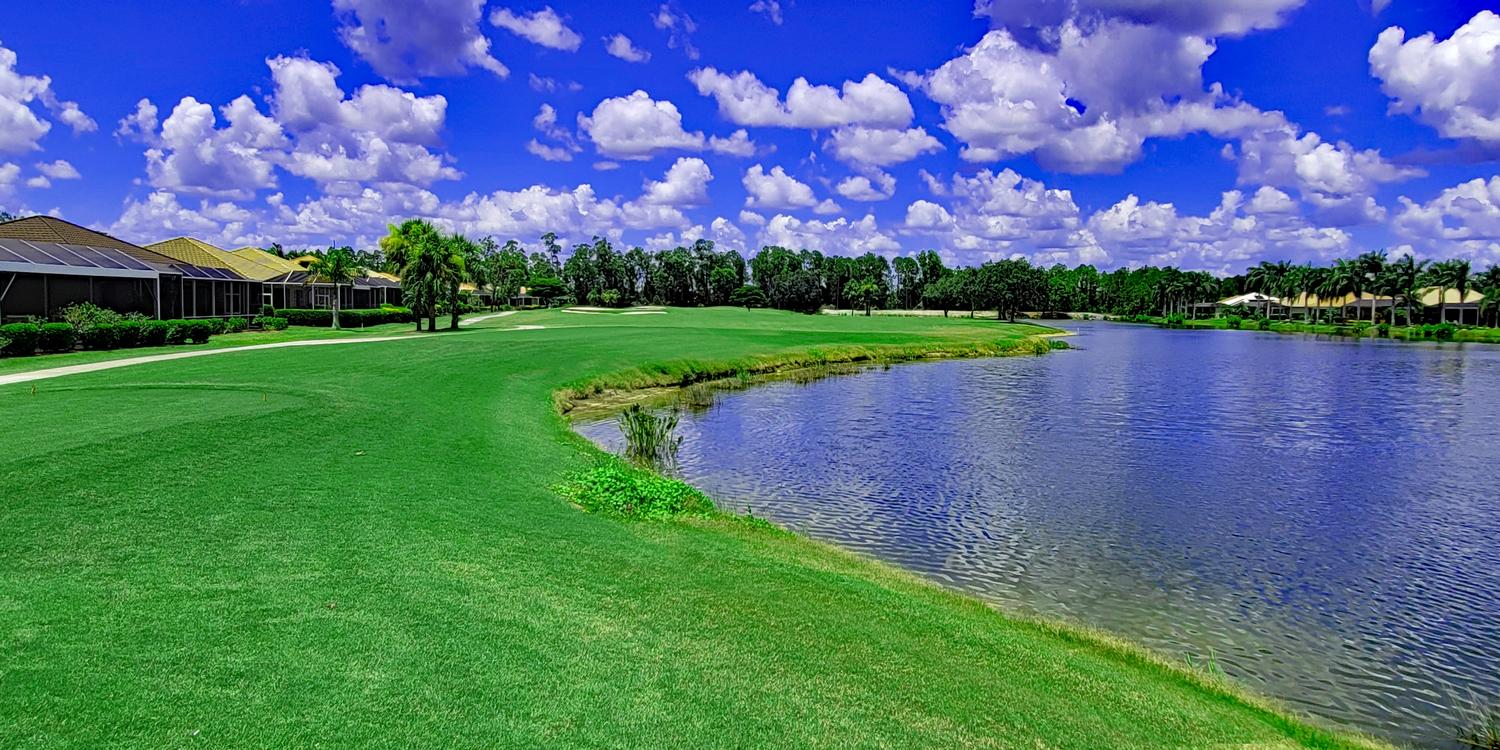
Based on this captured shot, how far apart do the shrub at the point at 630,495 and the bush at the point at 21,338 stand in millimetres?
23588

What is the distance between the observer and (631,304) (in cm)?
13125

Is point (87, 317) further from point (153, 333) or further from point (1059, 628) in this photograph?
point (1059, 628)

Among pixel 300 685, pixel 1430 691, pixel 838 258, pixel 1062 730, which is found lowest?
pixel 1430 691

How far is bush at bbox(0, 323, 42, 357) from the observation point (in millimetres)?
27484

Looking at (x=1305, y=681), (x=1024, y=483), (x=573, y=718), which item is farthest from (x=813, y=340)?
(x=573, y=718)

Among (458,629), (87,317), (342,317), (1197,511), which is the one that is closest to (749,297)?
(342,317)

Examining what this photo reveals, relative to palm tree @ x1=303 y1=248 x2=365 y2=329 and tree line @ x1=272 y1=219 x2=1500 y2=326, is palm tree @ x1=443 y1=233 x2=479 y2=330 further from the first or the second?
tree line @ x1=272 y1=219 x2=1500 y2=326

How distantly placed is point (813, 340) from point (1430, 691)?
50235mm

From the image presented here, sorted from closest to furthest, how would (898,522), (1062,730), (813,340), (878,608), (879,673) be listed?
(1062,730)
(879,673)
(878,608)
(898,522)
(813,340)

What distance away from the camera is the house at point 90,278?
117ft

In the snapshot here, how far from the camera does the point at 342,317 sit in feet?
196

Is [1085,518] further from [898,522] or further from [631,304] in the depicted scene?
[631,304]

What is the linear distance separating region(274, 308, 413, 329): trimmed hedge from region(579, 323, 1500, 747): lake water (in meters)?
37.0

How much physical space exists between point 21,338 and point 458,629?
96.8 feet
